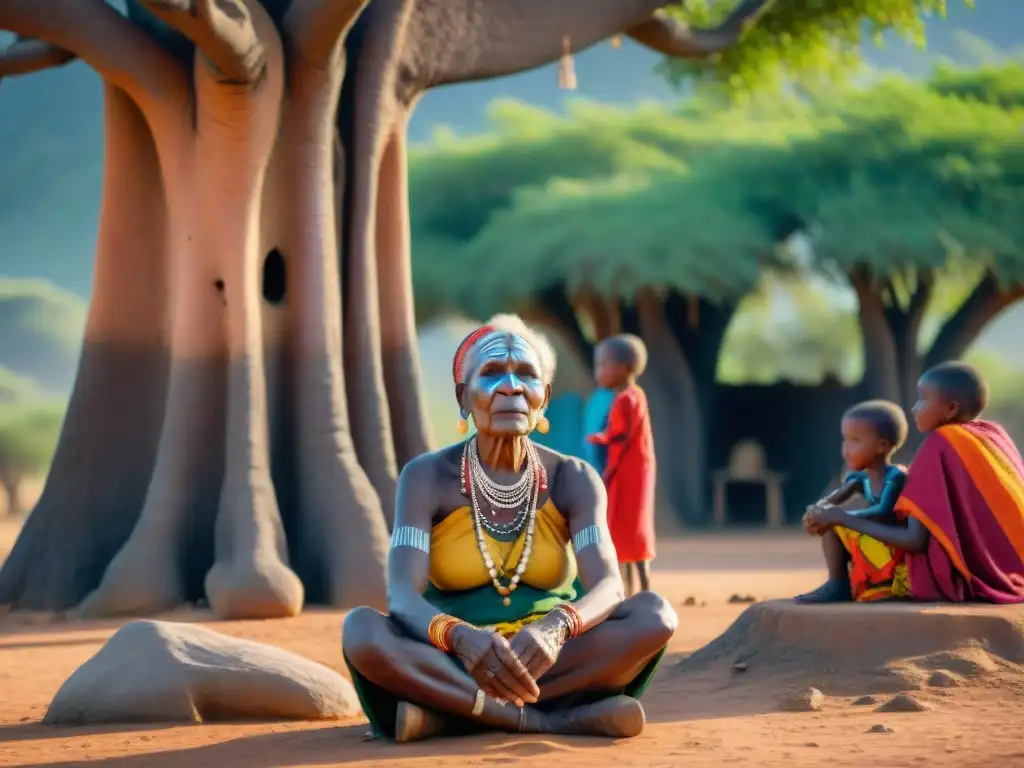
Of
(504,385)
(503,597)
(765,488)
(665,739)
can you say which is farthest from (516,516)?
(765,488)

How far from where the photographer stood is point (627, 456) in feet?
31.3

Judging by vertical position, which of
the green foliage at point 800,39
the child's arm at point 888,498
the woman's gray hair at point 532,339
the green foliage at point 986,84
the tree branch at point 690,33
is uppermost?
the green foliage at point 986,84

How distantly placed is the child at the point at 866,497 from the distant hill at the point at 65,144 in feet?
231

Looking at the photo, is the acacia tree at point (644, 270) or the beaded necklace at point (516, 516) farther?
→ the acacia tree at point (644, 270)

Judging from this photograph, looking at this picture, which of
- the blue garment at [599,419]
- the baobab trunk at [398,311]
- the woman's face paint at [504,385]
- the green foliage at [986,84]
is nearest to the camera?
the woman's face paint at [504,385]

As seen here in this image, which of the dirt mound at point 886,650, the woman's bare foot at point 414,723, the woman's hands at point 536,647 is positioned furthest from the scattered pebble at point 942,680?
the woman's bare foot at point 414,723

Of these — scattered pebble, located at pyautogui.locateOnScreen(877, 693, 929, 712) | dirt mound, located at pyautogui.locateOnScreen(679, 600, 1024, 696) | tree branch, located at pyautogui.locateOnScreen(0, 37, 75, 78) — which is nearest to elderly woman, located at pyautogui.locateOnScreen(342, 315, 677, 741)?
scattered pebble, located at pyautogui.locateOnScreen(877, 693, 929, 712)

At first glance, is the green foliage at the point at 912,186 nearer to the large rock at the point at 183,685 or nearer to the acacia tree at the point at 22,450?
the large rock at the point at 183,685

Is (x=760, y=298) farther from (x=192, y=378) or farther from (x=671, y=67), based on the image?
(x=192, y=378)

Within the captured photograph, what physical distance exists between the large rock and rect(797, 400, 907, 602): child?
2.39 metres

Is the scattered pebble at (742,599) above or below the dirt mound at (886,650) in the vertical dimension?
below

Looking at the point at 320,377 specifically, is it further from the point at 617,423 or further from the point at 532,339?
the point at 532,339

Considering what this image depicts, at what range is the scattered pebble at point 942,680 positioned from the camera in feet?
19.8

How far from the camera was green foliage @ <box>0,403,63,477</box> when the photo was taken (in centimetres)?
4444
